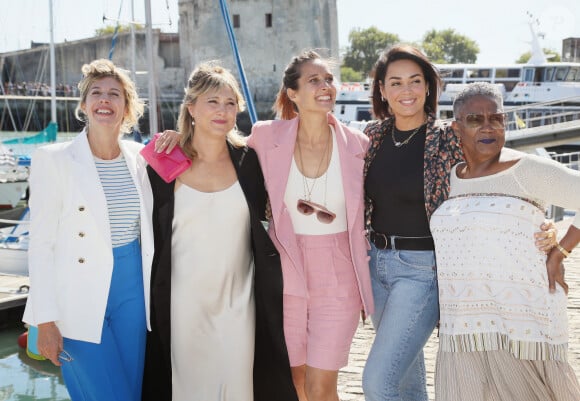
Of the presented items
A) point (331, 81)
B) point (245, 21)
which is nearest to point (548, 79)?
point (245, 21)

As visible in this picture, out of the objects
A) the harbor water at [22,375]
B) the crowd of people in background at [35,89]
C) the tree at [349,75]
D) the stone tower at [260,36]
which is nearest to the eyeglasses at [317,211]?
the harbor water at [22,375]

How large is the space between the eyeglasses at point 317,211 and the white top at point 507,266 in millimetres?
689

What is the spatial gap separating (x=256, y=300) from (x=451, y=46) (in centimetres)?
7989

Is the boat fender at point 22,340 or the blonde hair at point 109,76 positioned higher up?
the blonde hair at point 109,76

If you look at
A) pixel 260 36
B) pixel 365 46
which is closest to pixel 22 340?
pixel 260 36

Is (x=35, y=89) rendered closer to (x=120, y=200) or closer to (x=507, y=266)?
(x=120, y=200)

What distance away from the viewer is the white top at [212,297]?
10.9ft

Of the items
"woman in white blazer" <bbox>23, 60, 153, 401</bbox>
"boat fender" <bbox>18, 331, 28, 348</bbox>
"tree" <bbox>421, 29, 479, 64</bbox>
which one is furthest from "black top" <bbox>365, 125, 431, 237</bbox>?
"tree" <bbox>421, 29, 479, 64</bbox>

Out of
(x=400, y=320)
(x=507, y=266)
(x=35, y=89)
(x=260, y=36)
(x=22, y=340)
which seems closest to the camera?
(x=507, y=266)

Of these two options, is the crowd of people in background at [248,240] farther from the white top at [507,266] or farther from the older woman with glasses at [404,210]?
the white top at [507,266]

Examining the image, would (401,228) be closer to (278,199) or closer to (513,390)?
(278,199)

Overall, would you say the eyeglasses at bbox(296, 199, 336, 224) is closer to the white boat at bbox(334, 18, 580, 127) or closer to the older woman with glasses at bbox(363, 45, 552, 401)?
the older woman with glasses at bbox(363, 45, 552, 401)

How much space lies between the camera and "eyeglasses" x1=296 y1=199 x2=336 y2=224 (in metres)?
3.34

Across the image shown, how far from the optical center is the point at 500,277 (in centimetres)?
270
